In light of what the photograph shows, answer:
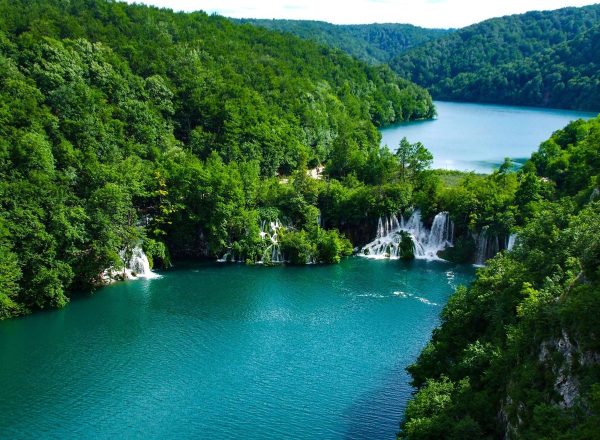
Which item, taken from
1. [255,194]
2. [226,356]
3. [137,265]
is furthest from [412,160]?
[226,356]

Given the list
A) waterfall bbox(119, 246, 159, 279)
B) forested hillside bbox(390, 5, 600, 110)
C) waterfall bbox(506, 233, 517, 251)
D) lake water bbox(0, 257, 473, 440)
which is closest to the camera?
lake water bbox(0, 257, 473, 440)

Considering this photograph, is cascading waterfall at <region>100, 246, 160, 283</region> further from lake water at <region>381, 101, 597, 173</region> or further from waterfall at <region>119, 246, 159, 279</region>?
lake water at <region>381, 101, 597, 173</region>

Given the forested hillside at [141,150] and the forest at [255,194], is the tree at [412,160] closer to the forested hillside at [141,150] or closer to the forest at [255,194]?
the forest at [255,194]

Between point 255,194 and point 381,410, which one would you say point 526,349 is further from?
point 255,194

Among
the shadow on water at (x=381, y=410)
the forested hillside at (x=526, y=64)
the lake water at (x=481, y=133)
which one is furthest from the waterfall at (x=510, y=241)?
the forested hillside at (x=526, y=64)

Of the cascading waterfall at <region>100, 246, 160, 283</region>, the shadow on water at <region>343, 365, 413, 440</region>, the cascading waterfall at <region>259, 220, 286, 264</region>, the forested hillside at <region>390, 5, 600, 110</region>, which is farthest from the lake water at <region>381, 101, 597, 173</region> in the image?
the shadow on water at <region>343, 365, 413, 440</region>

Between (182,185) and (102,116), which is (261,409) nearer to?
(182,185)

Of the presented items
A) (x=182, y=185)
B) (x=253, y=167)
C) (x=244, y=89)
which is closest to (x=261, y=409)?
(x=182, y=185)
